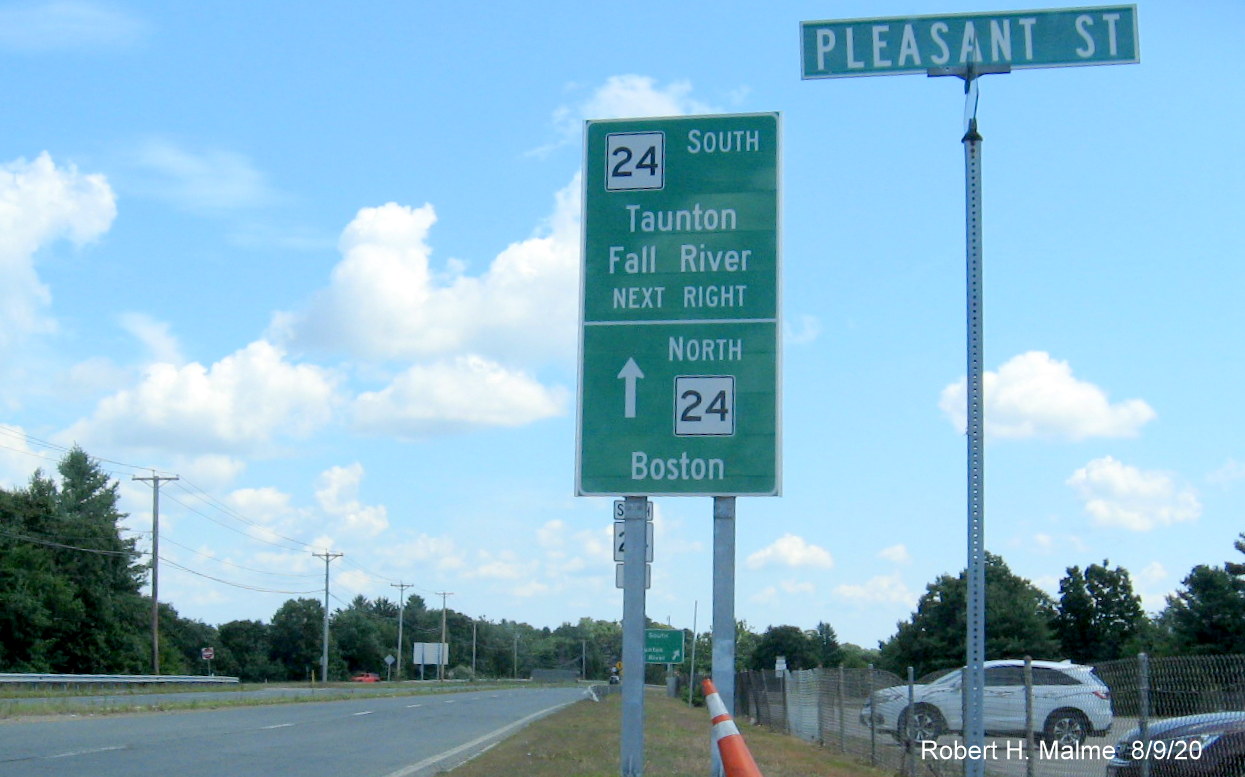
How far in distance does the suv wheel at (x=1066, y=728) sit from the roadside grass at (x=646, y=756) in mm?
2173

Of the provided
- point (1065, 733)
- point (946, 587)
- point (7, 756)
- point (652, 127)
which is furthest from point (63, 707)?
point (946, 587)

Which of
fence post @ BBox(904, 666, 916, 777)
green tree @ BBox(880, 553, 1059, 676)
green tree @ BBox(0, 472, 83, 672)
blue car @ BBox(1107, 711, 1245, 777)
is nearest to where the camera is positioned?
blue car @ BBox(1107, 711, 1245, 777)

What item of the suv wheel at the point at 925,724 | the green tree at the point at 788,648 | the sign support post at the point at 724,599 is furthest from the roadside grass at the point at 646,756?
the green tree at the point at 788,648

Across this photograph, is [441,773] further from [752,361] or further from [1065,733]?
[752,361]

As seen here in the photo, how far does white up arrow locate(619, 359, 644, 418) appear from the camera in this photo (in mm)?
8266

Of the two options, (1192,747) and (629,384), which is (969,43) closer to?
(629,384)

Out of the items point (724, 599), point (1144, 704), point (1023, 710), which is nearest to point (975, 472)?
point (724, 599)

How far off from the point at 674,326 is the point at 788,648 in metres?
81.2

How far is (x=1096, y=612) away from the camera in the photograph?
47719mm

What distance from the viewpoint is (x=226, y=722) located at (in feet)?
85.4

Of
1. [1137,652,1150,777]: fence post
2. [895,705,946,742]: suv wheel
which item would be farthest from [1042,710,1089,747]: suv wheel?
[1137,652,1150,777]: fence post

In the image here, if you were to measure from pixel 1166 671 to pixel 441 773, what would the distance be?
28.5ft

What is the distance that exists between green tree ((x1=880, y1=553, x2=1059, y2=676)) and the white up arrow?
35127mm

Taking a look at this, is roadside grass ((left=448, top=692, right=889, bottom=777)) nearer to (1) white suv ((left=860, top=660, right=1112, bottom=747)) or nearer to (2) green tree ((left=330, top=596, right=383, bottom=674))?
(1) white suv ((left=860, top=660, right=1112, bottom=747))
